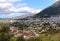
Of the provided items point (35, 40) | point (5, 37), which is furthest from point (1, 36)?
point (35, 40)

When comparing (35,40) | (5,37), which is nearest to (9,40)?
(5,37)

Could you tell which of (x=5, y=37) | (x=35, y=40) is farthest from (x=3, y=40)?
(x=35, y=40)

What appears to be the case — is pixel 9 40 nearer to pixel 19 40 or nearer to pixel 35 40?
pixel 19 40

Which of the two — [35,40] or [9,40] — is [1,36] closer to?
[9,40]

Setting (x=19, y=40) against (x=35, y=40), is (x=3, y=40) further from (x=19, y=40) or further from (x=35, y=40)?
(x=35, y=40)
